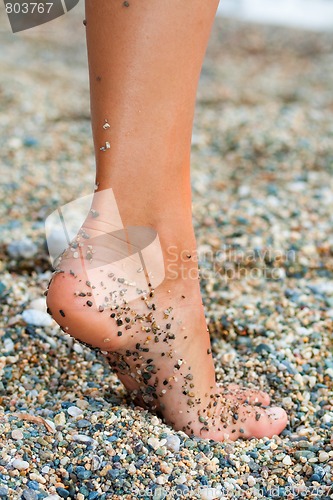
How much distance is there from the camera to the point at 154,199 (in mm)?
1165

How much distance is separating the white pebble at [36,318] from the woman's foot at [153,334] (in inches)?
13.8

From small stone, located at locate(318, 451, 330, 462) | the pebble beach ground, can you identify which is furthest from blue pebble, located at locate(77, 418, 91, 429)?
small stone, located at locate(318, 451, 330, 462)

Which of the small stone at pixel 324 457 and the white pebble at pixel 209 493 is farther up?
the white pebble at pixel 209 493

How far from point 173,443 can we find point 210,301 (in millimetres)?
641

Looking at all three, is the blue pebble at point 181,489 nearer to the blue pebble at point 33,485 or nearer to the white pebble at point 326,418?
the blue pebble at point 33,485

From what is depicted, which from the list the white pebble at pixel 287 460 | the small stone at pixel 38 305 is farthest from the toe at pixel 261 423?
the small stone at pixel 38 305

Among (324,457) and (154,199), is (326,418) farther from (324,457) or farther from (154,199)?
(154,199)

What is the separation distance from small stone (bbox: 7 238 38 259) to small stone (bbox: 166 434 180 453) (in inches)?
33.5

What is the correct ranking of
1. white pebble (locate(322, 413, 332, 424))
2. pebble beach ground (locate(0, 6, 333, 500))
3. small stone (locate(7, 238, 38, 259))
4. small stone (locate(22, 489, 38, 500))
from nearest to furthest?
small stone (locate(22, 489, 38, 500)) → pebble beach ground (locate(0, 6, 333, 500)) → white pebble (locate(322, 413, 332, 424)) → small stone (locate(7, 238, 38, 259))

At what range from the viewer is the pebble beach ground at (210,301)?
3.83ft

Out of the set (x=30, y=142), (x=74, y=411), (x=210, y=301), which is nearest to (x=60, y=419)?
(x=74, y=411)

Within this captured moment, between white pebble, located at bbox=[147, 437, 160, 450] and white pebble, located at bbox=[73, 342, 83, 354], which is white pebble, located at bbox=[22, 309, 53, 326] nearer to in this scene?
white pebble, located at bbox=[73, 342, 83, 354]

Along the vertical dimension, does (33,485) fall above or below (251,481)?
above

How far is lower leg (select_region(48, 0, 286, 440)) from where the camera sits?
1.08m
